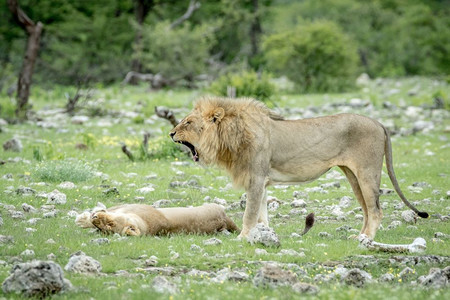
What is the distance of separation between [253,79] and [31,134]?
24.6 ft

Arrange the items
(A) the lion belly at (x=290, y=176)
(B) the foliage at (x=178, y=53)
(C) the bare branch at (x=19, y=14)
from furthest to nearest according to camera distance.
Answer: (B) the foliage at (x=178, y=53) < (C) the bare branch at (x=19, y=14) < (A) the lion belly at (x=290, y=176)

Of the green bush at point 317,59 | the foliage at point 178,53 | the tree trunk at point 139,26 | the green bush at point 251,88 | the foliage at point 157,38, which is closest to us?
the green bush at point 251,88

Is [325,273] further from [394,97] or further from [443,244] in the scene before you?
[394,97]

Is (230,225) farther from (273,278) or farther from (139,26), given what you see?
(139,26)

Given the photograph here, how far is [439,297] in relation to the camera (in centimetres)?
586

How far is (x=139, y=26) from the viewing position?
3962 centimetres

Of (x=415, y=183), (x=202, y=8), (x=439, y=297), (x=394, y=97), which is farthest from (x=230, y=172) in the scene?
(x=202, y=8)

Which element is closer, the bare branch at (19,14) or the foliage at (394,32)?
the bare branch at (19,14)

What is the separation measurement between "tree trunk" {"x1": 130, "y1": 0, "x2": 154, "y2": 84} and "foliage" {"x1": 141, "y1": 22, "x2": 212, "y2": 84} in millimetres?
1979

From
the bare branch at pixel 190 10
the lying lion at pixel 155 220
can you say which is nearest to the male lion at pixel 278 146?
the lying lion at pixel 155 220

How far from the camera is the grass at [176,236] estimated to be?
6445mm

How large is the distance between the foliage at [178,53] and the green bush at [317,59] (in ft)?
12.6

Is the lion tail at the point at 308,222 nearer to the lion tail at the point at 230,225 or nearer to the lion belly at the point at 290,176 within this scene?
the lion belly at the point at 290,176

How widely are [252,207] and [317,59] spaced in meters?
25.8
